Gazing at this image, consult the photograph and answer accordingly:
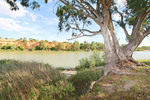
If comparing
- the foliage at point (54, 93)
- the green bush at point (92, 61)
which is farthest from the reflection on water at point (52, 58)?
the foliage at point (54, 93)

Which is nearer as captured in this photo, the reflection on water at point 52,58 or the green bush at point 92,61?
the reflection on water at point 52,58

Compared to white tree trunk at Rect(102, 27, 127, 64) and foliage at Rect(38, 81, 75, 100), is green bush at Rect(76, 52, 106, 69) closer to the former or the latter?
white tree trunk at Rect(102, 27, 127, 64)

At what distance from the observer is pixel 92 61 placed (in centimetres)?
700

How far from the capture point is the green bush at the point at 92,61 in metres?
6.79

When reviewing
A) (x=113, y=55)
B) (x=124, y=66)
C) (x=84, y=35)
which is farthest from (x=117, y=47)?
(x=84, y=35)

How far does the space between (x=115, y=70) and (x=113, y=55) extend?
840mm

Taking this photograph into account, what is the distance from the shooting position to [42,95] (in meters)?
1.99

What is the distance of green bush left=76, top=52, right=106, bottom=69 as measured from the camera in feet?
22.3

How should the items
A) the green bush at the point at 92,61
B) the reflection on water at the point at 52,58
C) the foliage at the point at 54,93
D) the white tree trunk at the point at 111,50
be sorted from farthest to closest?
the green bush at the point at 92,61 → the reflection on water at the point at 52,58 → the white tree trunk at the point at 111,50 → the foliage at the point at 54,93

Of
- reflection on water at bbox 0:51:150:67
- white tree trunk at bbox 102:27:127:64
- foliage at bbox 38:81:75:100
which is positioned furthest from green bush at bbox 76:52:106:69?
foliage at bbox 38:81:75:100

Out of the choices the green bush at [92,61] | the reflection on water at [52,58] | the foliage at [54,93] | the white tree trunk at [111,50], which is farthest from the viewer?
the green bush at [92,61]

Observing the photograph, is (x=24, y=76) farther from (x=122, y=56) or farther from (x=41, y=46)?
(x=41, y=46)

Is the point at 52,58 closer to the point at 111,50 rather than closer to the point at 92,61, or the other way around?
the point at 92,61

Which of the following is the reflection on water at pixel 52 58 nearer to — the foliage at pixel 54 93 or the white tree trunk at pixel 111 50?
the foliage at pixel 54 93
